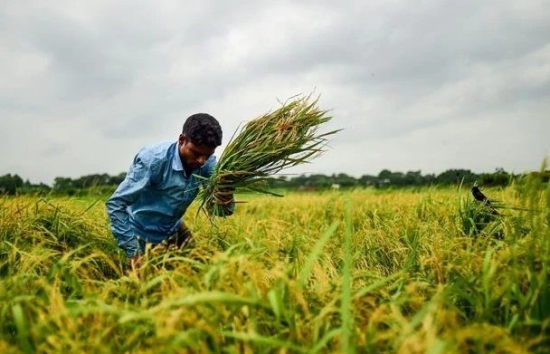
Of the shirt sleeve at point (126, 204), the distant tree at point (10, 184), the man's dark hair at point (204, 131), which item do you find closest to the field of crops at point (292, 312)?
the shirt sleeve at point (126, 204)

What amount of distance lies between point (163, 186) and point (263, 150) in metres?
0.65

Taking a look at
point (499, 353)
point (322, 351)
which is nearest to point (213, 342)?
point (322, 351)

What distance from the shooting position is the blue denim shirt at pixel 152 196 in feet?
8.35

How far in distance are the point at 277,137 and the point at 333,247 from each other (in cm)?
105

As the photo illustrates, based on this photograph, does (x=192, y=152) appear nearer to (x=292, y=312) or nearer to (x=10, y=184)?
(x=292, y=312)

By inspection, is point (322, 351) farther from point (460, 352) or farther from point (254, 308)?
point (460, 352)

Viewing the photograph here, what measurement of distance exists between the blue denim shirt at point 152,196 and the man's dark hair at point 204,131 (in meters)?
0.21

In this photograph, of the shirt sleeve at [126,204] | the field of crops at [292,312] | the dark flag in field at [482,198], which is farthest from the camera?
the dark flag in field at [482,198]

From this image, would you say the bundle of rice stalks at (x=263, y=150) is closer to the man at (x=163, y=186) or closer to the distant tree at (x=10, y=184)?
the man at (x=163, y=186)

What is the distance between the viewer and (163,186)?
9.05 feet

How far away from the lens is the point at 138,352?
50.7 inches

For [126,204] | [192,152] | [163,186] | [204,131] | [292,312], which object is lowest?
[292,312]

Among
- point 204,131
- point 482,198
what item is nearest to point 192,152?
point 204,131

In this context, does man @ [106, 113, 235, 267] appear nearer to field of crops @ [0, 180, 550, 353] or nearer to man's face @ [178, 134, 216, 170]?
man's face @ [178, 134, 216, 170]
